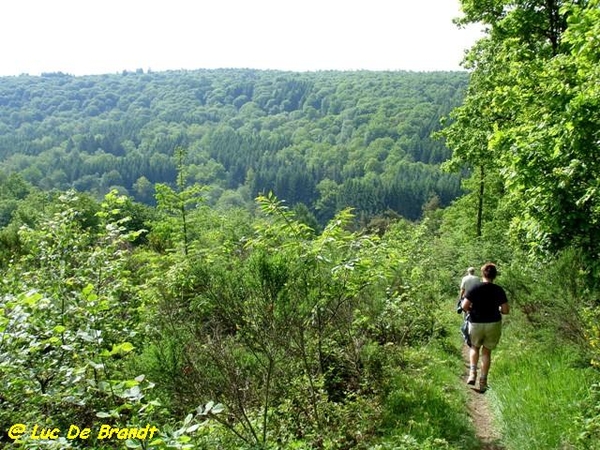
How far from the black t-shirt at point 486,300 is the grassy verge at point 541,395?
2.87ft

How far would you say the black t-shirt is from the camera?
21.2 feet

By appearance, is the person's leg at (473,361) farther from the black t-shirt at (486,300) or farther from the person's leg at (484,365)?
the black t-shirt at (486,300)

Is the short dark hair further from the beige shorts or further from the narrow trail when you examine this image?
the narrow trail

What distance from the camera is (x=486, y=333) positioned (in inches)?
257

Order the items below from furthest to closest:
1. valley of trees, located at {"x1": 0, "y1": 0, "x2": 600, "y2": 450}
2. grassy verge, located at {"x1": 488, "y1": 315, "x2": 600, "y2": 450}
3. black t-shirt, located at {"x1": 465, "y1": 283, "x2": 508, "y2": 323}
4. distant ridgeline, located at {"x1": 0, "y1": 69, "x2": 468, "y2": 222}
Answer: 1. distant ridgeline, located at {"x1": 0, "y1": 69, "x2": 468, "y2": 222}
2. black t-shirt, located at {"x1": 465, "y1": 283, "x2": 508, "y2": 323}
3. grassy verge, located at {"x1": 488, "y1": 315, "x2": 600, "y2": 450}
4. valley of trees, located at {"x1": 0, "y1": 0, "x2": 600, "y2": 450}

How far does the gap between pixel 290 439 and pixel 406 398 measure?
193 centimetres

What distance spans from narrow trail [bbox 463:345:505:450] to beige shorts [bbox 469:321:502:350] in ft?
2.64

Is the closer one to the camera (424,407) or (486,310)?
(424,407)

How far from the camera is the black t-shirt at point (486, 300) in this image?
6.46 metres

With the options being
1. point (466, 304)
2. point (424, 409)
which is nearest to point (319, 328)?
point (424, 409)

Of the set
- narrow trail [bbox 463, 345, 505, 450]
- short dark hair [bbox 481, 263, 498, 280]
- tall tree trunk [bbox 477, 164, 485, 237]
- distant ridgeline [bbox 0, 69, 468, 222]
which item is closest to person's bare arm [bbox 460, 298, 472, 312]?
short dark hair [bbox 481, 263, 498, 280]

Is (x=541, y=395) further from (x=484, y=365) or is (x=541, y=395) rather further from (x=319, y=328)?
(x=319, y=328)

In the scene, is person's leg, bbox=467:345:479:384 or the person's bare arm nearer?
the person's bare arm

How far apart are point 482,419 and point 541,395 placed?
880 millimetres
